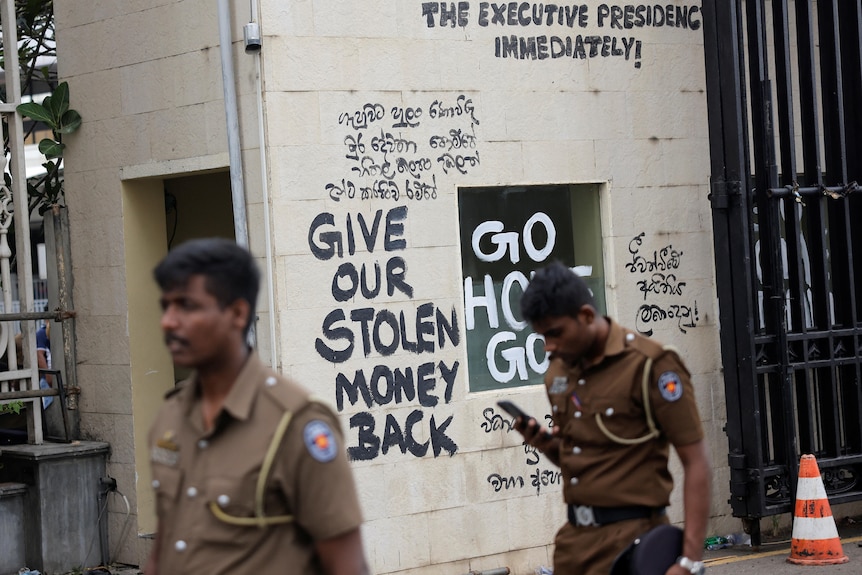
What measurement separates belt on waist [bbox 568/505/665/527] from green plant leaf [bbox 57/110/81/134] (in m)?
5.48

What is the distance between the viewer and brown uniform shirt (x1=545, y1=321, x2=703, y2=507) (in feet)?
14.5

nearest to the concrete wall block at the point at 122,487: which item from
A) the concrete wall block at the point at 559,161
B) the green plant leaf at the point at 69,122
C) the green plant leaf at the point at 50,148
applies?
the green plant leaf at the point at 50,148

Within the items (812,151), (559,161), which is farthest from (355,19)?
(812,151)

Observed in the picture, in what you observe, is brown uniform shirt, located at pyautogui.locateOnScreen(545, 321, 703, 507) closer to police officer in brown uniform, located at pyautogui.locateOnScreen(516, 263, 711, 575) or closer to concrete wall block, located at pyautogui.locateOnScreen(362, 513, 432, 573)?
police officer in brown uniform, located at pyautogui.locateOnScreen(516, 263, 711, 575)

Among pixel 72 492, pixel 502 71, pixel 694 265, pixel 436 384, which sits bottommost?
pixel 72 492

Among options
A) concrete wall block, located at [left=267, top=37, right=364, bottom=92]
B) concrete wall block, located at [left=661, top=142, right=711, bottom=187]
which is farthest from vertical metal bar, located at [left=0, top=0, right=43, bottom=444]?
concrete wall block, located at [left=661, top=142, right=711, bottom=187]

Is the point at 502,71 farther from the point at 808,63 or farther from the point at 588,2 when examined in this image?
the point at 808,63

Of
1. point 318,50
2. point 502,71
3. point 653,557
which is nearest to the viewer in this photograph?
point 653,557

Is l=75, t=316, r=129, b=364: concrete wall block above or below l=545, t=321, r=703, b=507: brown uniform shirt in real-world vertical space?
above

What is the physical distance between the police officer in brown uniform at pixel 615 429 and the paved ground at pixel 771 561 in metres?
3.90

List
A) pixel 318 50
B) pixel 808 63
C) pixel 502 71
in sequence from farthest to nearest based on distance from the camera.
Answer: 1. pixel 808 63
2. pixel 502 71
3. pixel 318 50

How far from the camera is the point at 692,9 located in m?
9.37

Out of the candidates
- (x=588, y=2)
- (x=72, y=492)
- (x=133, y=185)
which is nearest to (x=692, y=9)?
(x=588, y=2)

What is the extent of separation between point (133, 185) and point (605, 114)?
3276 millimetres
